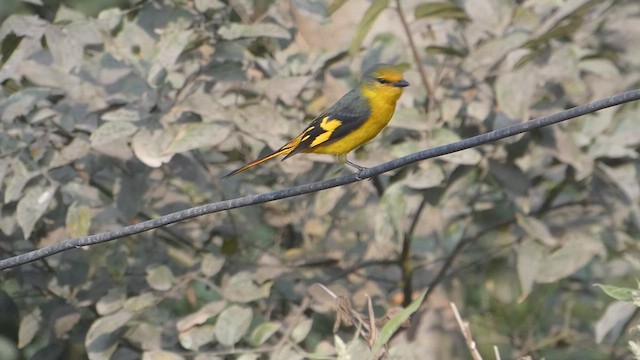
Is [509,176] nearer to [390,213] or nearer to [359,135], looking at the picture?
[390,213]

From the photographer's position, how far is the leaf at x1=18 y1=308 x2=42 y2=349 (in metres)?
4.48

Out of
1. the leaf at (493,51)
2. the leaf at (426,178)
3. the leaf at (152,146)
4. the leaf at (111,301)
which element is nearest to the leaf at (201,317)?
the leaf at (111,301)

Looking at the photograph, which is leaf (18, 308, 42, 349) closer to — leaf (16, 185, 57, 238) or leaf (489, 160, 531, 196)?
leaf (16, 185, 57, 238)

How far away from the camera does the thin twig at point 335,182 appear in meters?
2.63

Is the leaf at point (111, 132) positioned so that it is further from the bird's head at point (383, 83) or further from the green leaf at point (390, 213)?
the green leaf at point (390, 213)

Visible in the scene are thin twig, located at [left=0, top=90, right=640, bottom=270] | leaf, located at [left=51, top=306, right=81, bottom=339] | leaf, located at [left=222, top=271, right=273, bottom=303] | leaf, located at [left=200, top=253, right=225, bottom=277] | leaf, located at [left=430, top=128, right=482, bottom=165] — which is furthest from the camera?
leaf, located at [left=51, top=306, right=81, bottom=339]

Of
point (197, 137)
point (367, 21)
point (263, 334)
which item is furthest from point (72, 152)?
point (367, 21)

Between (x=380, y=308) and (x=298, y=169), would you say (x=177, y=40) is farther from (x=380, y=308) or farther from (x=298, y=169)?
(x=380, y=308)

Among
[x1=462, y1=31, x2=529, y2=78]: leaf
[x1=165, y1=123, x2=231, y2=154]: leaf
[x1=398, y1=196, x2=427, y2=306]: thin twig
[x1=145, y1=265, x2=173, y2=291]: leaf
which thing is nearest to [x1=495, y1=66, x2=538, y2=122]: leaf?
[x1=462, y1=31, x2=529, y2=78]: leaf

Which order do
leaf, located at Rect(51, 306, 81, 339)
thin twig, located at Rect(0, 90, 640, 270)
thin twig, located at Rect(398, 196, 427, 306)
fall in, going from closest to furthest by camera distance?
thin twig, located at Rect(0, 90, 640, 270)
leaf, located at Rect(51, 306, 81, 339)
thin twig, located at Rect(398, 196, 427, 306)

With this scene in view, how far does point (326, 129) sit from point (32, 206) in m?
1.08

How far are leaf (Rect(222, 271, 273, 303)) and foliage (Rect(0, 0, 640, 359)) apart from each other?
0.01 metres

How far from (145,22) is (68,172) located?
0.66m

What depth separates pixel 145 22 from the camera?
4.45m
